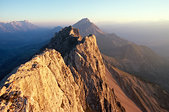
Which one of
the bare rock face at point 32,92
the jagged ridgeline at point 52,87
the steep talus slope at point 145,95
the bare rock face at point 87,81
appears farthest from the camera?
the steep talus slope at point 145,95

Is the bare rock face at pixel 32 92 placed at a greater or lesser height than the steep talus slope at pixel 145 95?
greater

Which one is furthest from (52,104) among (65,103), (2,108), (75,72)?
(75,72)

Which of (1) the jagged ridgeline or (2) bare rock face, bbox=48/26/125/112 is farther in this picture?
(2) bare rock face, bbox=48/26/125/112

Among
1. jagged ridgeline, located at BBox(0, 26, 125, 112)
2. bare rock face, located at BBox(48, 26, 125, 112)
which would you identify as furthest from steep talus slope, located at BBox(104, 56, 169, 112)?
bare rock face, located at BBox(48, 26, 125, 112)

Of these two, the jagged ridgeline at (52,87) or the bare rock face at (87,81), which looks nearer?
the jagged ridgeline at (52,87)

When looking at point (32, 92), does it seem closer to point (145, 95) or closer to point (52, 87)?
point (52, 87)

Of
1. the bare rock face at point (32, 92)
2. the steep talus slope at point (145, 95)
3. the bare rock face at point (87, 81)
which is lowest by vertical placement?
the steep talus slope at point (145, 95)

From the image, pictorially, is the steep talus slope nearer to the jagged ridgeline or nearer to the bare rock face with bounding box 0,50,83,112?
the jagged ridgeline

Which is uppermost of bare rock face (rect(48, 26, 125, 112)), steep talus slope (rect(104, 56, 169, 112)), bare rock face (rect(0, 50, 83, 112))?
bare rock face (rect(0, 50, 83, 112))

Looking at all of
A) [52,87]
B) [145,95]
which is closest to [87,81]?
[52,87]

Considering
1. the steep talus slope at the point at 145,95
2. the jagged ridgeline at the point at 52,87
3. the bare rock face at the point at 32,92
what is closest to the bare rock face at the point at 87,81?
the jagged ridgeline at the point at 52,87

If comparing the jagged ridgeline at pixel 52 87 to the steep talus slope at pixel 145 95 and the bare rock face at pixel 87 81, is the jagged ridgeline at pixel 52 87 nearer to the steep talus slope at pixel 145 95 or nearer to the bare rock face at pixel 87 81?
the bare rock face at pixel 87 81
